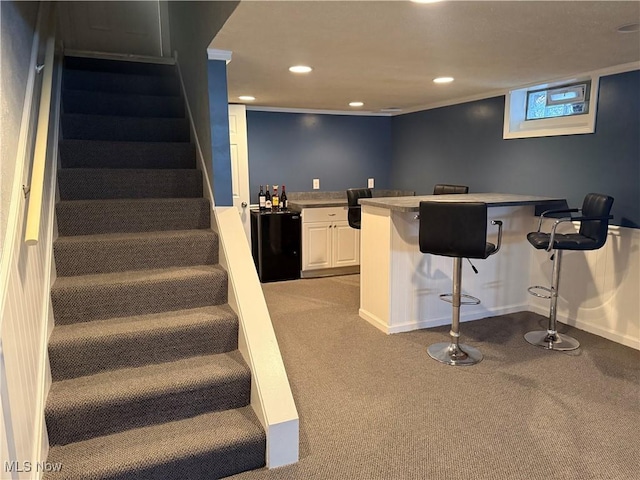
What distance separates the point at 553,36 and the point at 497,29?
1.22 feet

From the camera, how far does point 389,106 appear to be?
16.8 ft

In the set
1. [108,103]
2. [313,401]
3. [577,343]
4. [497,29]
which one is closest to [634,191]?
[577,343]

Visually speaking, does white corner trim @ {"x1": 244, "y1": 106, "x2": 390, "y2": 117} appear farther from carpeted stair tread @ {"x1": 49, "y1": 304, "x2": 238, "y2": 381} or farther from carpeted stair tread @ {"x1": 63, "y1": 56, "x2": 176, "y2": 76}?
carpeted stair tread @ {"x1": 49, "y1": 304, "x2": 238, "y2": 381}

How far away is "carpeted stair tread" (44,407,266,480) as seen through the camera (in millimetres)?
1735

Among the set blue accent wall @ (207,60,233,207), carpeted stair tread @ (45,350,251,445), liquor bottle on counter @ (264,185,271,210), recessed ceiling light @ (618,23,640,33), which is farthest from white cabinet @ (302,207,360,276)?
recessed ceiling light @ (618,23,640,33)

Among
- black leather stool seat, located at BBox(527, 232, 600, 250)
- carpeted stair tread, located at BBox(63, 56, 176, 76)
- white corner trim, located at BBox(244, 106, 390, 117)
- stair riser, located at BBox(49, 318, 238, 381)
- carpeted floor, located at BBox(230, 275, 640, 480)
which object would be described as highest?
carpeted stair tread, located at BBox(63, 56, 176, 76)

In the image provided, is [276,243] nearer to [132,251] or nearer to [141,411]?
[132,251]

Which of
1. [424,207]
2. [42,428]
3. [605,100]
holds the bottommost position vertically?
[42,428]

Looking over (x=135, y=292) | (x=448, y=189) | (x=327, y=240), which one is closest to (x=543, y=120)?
(x=448, y=189)

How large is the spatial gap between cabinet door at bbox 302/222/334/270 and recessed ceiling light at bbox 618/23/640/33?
329cm

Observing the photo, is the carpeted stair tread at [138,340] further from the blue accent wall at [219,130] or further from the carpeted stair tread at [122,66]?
the carpeted stair tread at [122,66]

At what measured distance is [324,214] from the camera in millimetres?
5031

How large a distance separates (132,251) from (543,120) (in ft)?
11.4

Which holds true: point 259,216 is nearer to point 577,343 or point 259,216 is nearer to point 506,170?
point 506,170
